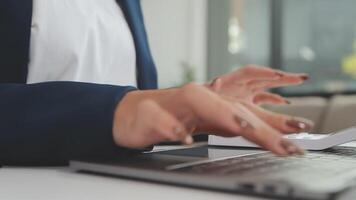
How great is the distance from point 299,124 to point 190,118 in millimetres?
112

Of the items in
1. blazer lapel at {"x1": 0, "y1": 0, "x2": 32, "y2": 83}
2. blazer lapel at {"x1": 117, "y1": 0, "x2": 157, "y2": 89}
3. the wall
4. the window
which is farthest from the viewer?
the window

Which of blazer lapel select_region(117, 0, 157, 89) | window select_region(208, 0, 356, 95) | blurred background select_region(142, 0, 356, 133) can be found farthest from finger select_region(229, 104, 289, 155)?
window select_region(208, 0, 356, 95)

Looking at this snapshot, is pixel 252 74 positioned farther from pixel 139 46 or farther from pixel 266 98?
pixel 139 46

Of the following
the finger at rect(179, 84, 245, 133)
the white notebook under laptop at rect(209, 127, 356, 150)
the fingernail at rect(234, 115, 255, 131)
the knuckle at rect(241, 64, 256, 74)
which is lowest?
the white notebook under laptop at rect(209, 127, 356, 150)

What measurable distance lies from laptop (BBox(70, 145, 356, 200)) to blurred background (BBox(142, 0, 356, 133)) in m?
3.86

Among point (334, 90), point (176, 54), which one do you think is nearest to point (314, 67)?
point (334, 90)

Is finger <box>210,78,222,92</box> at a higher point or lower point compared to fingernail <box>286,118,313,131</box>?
higher

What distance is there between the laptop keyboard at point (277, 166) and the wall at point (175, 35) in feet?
12.8

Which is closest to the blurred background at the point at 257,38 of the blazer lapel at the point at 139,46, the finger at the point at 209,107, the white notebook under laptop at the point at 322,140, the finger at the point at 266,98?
the blazer lapel at the point at 139,46

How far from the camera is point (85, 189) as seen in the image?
45cm

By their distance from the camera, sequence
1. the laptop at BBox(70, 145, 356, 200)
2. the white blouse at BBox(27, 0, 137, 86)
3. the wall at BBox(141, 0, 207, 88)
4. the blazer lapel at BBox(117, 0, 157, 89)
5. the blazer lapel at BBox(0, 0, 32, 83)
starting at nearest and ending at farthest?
the laptop at BBox(70, 145, 356, 200)
the blazer lapel at BBox(0, 0, 32, 83)
the white blouse at BBox(27, 0, 137, 86)
the blazer lapel at BBox(117, 0, 157, 89)
the wall at BBox(141, 0, 207, 88)

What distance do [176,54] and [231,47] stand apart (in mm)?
620

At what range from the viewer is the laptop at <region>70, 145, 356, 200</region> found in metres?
0.38

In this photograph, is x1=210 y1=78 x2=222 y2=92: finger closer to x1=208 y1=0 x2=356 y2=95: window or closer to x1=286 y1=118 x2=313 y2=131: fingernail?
x1=286 y1=118 x2=313 y2=131: fingernail
